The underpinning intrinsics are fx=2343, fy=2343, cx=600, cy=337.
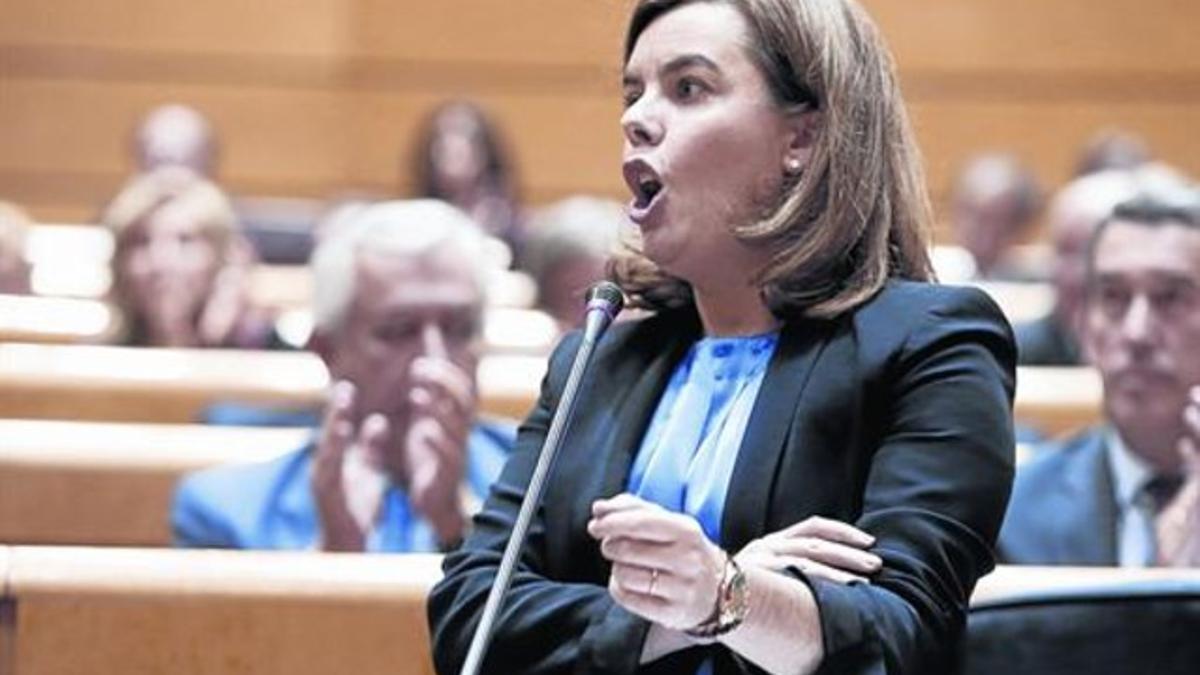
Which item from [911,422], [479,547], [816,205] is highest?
[816,205]

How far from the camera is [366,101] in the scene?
297 inches

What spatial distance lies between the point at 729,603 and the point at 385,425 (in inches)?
71.7

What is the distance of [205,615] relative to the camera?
200 centimetres

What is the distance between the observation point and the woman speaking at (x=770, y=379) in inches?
59.1

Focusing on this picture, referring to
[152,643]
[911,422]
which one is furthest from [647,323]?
[152,643]

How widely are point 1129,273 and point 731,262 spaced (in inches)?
66.9

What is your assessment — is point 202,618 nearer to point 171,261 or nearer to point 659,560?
point 659,560

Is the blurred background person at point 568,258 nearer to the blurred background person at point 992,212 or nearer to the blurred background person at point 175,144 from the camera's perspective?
the blurred background person at point 992,212

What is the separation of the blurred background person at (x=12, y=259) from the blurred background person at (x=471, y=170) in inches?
48.6

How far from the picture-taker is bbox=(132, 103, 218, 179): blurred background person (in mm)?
6836

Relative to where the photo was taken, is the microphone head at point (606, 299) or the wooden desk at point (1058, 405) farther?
the wooden desk at point (1058, 405)

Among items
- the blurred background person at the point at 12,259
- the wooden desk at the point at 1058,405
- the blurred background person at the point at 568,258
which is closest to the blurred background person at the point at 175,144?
the blurred background person at the point at 12,259

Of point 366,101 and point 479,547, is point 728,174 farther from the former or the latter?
point 366,101

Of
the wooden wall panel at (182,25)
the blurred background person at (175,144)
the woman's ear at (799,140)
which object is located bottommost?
the blurred background person at (175,144)
